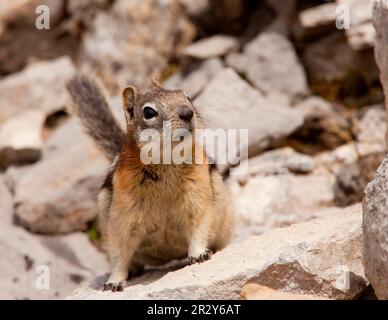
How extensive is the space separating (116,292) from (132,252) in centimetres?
65

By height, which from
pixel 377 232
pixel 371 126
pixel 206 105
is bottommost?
pixel 377 232

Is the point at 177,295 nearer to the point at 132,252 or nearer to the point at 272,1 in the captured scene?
the point at 132,252

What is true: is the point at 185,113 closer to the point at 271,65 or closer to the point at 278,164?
the point at 278,164

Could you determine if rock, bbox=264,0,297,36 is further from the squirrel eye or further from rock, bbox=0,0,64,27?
the squirrel eye

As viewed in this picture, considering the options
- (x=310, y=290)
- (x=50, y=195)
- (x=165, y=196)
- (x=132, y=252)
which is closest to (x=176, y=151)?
(x=165, y=196)

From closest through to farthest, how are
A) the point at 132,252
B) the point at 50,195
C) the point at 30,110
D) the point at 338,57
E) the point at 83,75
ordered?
the point at 132,252, the point at 83,75, the point at 50,195, the point at 338,57, the point at 30,110

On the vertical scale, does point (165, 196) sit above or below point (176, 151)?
below

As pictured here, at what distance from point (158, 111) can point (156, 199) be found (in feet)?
2.78

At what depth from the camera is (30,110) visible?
13.0 m

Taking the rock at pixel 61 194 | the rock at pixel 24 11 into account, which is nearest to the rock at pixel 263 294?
the rock at pixel 61 194

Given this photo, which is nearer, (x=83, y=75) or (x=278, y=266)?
(x=278, y=266)

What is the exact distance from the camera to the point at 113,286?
7145 millimetres

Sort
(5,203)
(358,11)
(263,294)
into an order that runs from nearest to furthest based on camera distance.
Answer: (263,294)
(5,203)
(358,11)

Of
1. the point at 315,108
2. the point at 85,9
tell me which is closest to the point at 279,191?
the point at 315,108
